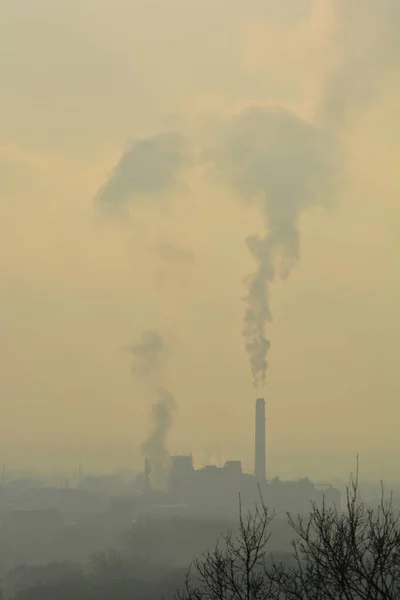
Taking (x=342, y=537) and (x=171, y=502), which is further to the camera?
(x=171, y=502)

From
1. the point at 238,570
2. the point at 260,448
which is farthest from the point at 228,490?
the point at 238,570

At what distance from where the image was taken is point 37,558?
5669cm

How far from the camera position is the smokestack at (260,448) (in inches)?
2719

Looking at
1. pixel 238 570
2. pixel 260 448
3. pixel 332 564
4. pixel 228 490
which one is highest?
pixel 260 448

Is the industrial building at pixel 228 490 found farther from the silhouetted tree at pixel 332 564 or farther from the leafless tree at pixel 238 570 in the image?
the silhouetted tree at pixel 332 564

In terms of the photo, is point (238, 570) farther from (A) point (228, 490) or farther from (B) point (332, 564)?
(A) point (228, 490)

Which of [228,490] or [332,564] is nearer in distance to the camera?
[332,564]

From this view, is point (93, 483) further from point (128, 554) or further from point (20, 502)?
point (128, 554)

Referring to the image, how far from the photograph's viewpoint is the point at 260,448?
71875 mm

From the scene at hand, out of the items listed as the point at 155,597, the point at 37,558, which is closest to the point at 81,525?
the point at 37,558

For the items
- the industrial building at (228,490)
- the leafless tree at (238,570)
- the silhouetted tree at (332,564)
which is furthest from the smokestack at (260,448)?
the silhouetted tree at (332,564)

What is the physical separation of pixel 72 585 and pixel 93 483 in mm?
71721

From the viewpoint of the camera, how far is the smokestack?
227 ft

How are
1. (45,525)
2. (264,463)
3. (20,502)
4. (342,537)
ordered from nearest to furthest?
(342,537)
(45,525)
(264,463)
(20,502)
